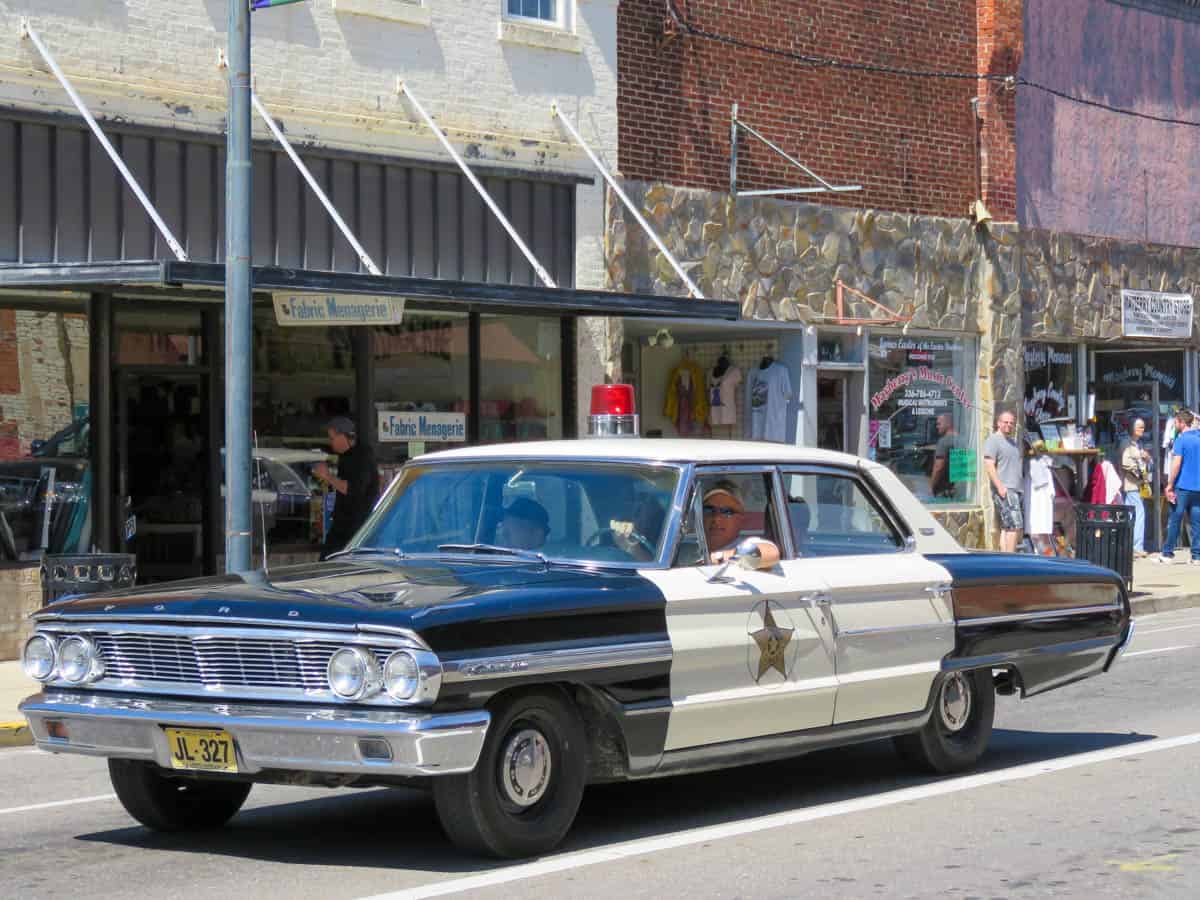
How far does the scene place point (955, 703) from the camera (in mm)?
9320

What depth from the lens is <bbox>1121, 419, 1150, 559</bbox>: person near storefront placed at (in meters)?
25.2

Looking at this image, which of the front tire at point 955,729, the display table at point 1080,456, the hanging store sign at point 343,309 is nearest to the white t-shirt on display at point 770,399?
the display table at point 1080,456

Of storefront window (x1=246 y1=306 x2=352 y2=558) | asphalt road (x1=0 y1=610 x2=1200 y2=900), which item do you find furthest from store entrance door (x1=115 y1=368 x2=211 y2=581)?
asphalt road (x1=0 y1=610 x2=1200 y2=900)

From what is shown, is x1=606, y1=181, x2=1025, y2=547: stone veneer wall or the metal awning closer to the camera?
the metal awning

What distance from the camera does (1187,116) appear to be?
26359 millimetres

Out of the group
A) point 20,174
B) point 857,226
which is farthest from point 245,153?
point 857,226

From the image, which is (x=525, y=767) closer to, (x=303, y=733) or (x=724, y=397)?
(x=303, y=733)

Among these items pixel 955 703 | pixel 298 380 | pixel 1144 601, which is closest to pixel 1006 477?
pixel 1144 601

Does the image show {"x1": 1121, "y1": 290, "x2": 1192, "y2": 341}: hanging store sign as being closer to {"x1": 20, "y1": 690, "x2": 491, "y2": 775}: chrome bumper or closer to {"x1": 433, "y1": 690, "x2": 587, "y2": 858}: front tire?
{"x1": 433, "y1": 690, "x2": 587, "y2": 858}: front tire

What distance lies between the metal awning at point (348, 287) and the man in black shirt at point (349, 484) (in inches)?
44.5

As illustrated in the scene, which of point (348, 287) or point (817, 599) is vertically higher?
point (348, 287)

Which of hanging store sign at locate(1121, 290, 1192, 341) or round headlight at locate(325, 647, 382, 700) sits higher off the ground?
hanging store sign at locate(1121, 290, 1192, 341)

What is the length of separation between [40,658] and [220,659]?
0.99 m

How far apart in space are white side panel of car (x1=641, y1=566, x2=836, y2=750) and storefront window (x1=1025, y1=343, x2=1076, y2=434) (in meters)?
16.8
